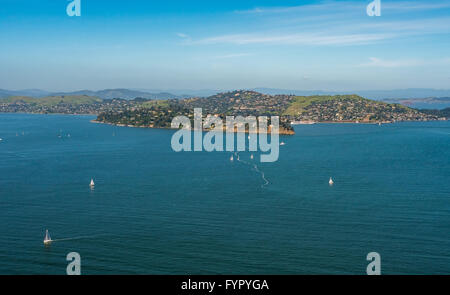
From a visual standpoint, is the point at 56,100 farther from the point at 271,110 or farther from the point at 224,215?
the point at 224,215

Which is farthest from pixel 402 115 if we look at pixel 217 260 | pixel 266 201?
pixel 217 260

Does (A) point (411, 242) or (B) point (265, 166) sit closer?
(A) point (411, 242)

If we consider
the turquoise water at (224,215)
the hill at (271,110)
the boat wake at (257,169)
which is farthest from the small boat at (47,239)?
the hill at (271,110)

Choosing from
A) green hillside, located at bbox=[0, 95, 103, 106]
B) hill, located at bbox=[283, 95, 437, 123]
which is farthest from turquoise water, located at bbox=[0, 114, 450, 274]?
green hillside, located at bbox=[0, 95, 103, 106]

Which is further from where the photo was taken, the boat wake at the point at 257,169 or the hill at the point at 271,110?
the hill at the point at 271,110

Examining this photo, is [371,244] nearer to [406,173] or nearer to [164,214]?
[164,214]

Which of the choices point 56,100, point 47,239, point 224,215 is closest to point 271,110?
point 224,215

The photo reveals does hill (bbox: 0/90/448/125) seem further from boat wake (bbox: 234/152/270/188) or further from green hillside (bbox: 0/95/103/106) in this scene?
boat wake (bbox: 234/152/270/188)

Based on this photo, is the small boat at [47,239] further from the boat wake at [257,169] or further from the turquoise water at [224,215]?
the boat wake at [257,169]
